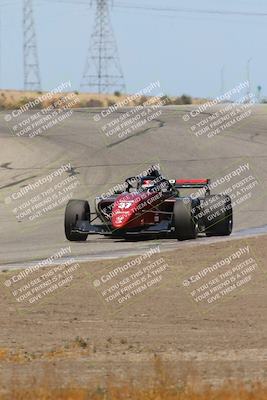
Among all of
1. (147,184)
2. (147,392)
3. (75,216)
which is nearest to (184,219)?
(147,184)

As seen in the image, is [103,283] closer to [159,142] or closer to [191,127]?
[159,142]

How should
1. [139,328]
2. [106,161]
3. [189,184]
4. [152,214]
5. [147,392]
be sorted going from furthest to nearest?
[106,161], [189,184], [152,214], [139,328], [147,392]

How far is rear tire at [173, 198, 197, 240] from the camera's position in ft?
79.4

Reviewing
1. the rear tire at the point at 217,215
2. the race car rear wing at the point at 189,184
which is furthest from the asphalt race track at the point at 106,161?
the race car rear wing at the point at 189,184

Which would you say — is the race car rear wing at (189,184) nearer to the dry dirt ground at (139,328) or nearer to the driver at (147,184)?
the driver at (147,184)

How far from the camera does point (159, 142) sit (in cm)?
4750

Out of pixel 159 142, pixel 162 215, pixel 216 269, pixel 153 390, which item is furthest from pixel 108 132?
pixel 153 390

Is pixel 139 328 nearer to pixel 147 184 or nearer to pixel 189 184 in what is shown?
pixel 147 184

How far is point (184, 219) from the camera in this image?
79.8 ft

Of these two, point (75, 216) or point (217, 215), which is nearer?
point (217, 215)

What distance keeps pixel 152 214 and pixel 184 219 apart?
42.4 inches

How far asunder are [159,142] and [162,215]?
72.9 ft

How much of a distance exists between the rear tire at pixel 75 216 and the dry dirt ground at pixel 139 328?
4.76m

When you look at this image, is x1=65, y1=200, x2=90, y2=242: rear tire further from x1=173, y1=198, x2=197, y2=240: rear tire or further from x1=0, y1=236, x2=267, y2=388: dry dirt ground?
x1=0, y1=236, x2=267, y2=388: dry dirt ground
